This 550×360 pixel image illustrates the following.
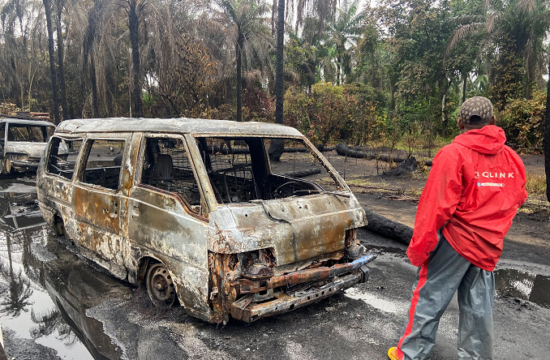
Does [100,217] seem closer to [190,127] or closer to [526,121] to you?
[190,127]

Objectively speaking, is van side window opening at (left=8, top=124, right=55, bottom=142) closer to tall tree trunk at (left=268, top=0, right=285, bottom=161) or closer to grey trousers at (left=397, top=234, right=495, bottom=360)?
tall tree trunk at (left=268, top=0, right=285, bottom=161)

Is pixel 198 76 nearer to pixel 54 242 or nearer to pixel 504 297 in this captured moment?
pixel 54 242

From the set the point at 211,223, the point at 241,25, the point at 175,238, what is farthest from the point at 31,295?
the point at 241,25

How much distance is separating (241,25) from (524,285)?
2129cm

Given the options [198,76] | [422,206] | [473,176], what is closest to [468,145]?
[473,176]

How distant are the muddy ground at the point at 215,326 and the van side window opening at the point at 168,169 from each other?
4.03ft

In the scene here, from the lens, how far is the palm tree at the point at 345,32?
34.6 meters

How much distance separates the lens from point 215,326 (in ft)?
10.8

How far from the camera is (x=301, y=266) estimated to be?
3242 mm

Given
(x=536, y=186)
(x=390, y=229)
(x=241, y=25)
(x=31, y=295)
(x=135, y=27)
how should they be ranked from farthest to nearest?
(x=241, y=25)
(x=135, y=27)
(x=536, y=186)
(x=390, y=229)
(x=31, y=295)

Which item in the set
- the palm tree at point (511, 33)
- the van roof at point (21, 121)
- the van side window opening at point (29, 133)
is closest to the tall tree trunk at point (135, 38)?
the van side window opening at point (29, 133)

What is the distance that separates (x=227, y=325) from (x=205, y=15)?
76.2 ft

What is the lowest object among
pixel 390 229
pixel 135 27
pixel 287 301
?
pixel 390 229

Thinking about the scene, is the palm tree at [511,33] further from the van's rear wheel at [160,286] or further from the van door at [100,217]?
the van's rear wheel at [160,286]
